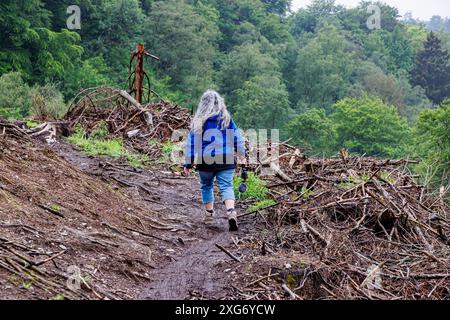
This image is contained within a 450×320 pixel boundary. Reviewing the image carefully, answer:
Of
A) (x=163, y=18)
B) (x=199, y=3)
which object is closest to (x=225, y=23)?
(x=199, y=3)

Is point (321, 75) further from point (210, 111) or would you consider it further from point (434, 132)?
point (210, 111)

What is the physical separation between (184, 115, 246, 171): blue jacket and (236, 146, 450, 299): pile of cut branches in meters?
0.83

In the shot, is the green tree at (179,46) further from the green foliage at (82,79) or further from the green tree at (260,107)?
the green foliage at (82,79)

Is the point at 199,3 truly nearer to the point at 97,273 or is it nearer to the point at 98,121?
the point at 98,121

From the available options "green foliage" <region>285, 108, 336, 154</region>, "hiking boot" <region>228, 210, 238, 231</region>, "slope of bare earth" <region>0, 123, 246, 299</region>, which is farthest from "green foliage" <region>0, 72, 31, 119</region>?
"green foliage" <region>285, 108, 336, 154</region>

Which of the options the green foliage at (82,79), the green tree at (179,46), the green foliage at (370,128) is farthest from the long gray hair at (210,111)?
the green tree at (179,46)

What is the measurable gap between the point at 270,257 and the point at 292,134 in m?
49.0

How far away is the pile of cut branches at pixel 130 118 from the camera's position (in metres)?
12.5

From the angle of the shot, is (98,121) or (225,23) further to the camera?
(225,23)

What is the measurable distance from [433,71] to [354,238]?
8621cm

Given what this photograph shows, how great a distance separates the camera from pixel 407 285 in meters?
4.80

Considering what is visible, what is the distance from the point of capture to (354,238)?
5.84 m

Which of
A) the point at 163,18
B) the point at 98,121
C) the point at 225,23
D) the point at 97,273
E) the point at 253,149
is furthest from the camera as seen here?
the point at 225,23

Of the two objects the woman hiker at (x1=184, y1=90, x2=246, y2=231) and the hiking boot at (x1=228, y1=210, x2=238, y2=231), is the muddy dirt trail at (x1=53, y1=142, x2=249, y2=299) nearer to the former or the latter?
the hiking boot at (x1=228, y1=210, x2=238, y2=231)
